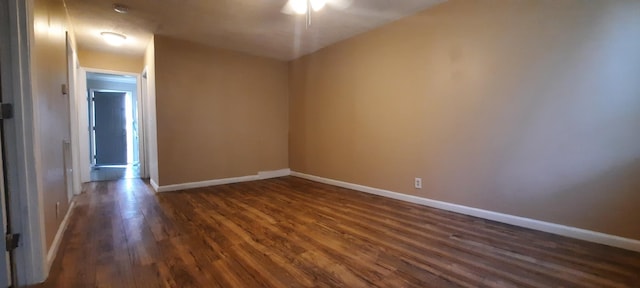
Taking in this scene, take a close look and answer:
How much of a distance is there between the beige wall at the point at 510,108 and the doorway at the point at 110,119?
6227mm

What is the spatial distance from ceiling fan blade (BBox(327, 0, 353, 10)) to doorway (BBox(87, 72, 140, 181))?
5858mm

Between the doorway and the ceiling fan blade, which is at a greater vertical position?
the ceiling fan blade

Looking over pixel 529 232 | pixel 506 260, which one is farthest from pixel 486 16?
pixel 506 260

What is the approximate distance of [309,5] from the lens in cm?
295

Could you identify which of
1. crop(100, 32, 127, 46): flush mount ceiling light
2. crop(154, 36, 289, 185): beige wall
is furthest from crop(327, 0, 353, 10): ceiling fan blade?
crop(100, 32, 127, 46): flush mount ceiling light

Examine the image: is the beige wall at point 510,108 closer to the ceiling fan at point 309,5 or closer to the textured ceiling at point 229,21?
the textured ceiling at point 229,21

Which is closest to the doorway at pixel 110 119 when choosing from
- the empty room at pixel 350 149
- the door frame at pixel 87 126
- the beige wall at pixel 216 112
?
the door frame at pixel 87 126

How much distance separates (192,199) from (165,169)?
32.3 inches

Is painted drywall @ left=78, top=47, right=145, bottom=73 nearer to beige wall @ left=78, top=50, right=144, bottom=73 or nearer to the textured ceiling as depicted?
beige wall @ left=78, top=50, right=144, bottom=73

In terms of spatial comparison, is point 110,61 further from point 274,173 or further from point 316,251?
point 316,251

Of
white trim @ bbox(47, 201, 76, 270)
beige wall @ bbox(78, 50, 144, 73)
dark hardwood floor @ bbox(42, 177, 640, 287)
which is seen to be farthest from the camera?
beige wall @ bbox(78, 50, 144, 73)

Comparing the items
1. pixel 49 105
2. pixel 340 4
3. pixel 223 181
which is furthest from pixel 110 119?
pixel 340 4

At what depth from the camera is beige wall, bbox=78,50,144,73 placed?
14.6ft

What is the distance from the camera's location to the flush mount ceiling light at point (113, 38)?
3.72 m
